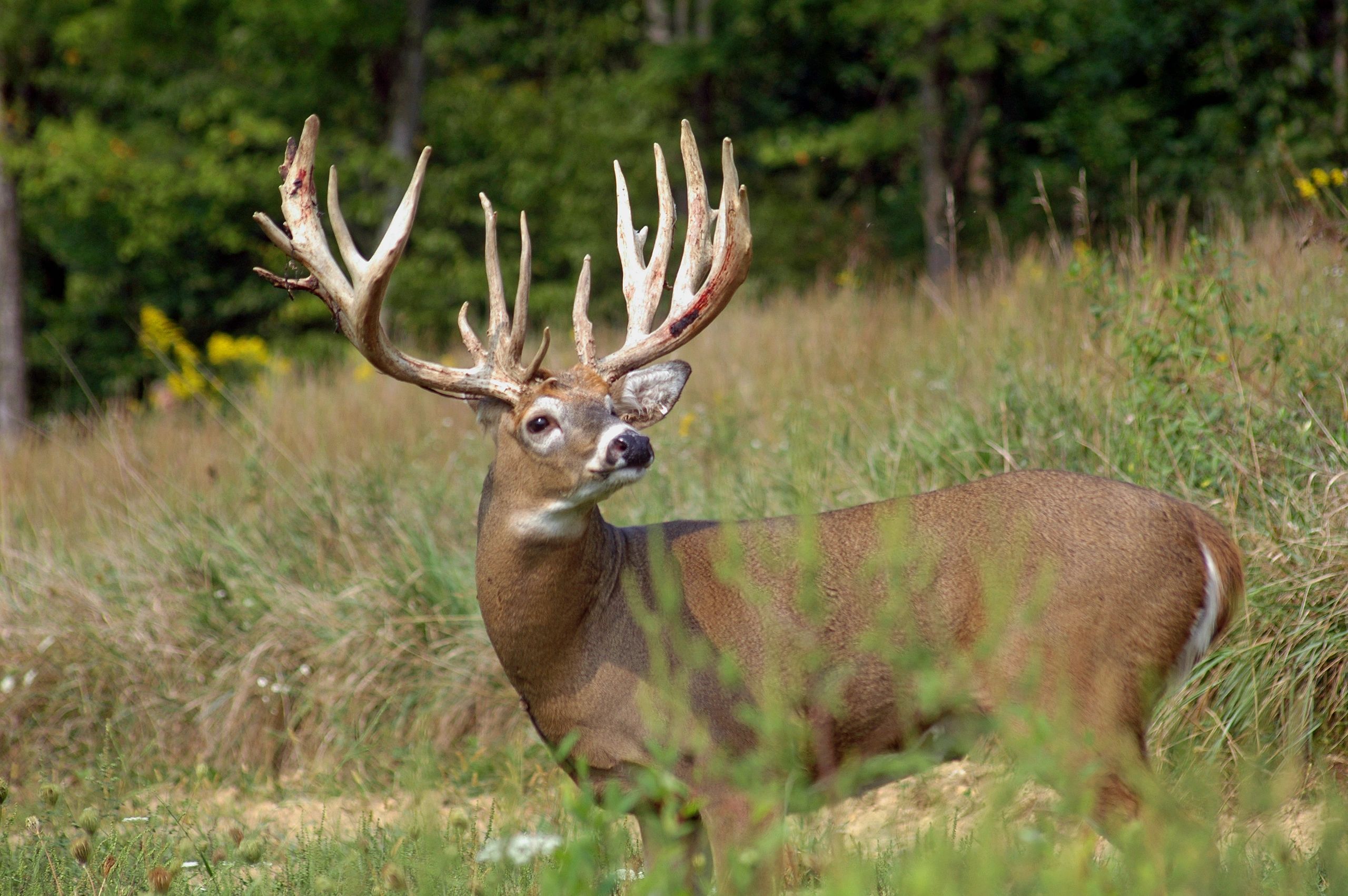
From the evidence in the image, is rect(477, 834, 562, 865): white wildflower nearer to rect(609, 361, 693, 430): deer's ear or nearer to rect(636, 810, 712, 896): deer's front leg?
rect(636, 810, 712, 896): deer's front leg

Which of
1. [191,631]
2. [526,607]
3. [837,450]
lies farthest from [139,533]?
[526,607]

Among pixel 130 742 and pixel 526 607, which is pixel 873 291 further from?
pixel 526 607

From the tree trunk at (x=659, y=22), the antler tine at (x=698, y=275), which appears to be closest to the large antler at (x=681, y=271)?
the antler tine at (x=698, y=275)

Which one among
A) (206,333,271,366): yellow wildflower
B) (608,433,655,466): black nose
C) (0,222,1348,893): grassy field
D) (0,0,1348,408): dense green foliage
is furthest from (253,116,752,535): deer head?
(0,0,1348,408): dense green foliage

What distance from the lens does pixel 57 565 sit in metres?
7.07

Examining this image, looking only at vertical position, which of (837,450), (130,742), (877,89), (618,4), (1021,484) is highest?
(618,4)

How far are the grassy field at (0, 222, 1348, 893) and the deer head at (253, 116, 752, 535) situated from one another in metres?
0.78

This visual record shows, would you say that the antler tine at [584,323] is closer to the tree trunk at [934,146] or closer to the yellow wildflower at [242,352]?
the yellow wildflower at [242,352]

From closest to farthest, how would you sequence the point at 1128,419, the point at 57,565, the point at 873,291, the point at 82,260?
the point at 1128,419, the point at 57,565, the point at 873,291, the point at 82,260

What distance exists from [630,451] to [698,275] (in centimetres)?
108

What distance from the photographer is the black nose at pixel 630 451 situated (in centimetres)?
370

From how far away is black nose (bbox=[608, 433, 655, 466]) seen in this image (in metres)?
3.70

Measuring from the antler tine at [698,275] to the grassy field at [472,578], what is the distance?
76cm

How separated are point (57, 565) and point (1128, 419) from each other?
500 cm
